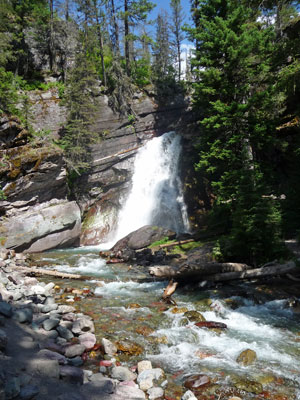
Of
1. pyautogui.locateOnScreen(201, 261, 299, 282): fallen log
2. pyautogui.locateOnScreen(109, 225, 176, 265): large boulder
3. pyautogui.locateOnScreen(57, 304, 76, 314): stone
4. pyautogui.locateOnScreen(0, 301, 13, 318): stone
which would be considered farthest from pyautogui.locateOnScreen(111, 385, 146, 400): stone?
pyautogui.locateOnScreen(109, 225, 176, 265): large boulder

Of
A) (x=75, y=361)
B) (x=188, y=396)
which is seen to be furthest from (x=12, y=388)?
(x=188, y=396)

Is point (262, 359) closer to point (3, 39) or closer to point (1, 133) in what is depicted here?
point (1, 133)

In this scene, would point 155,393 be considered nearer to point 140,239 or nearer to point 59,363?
point 59,363

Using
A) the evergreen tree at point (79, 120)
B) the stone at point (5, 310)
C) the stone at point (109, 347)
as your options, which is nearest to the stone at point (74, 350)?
the stone at point (109, 347)

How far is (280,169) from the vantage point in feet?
51.0

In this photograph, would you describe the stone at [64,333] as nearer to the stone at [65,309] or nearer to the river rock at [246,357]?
the stone at [65,309]

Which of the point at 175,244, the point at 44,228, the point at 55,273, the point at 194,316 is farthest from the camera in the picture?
the point at 44,228

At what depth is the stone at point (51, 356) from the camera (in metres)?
4.59

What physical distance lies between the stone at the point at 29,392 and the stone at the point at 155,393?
1.80 m

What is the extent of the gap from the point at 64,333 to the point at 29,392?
2.73 m

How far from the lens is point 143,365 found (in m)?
5.00

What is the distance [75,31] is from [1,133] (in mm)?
19621

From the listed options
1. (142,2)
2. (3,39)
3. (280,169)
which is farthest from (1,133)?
(142,2)

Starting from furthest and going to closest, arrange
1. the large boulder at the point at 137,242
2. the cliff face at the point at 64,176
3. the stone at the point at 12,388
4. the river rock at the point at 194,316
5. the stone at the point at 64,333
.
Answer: the cliff face at the point at 64,176
the large boulder at the point at 137,242
the river rock at the point at 194,316
the stone at the point at 64,333
the stone at the point at 12,388
